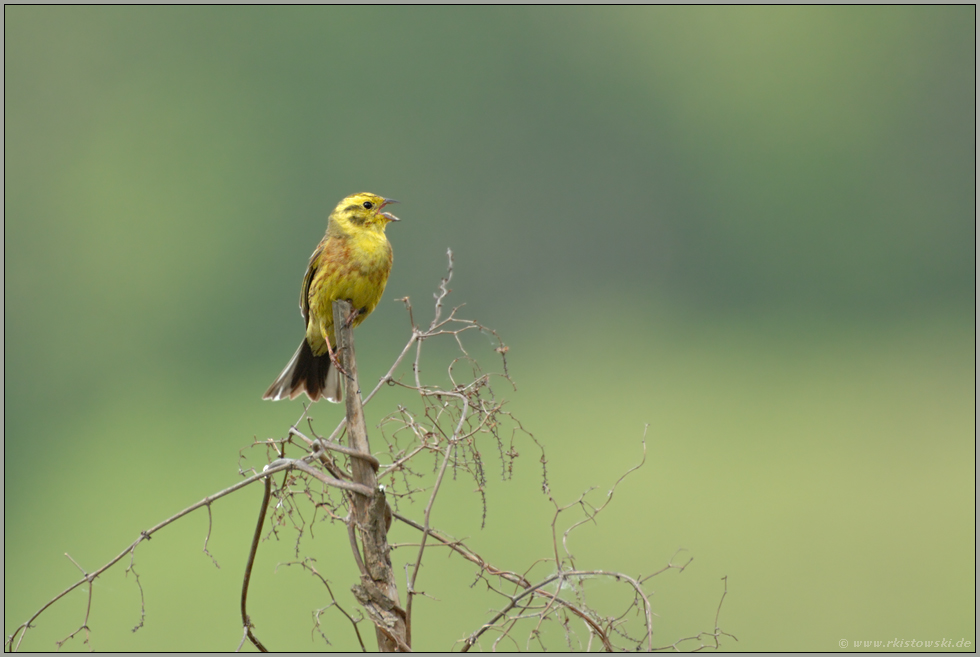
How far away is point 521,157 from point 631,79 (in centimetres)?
826

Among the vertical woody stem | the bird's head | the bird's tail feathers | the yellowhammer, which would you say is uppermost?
the bird's head

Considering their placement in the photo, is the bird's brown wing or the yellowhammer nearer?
the yellowhammer

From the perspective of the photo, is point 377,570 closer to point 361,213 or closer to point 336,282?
point 336,282

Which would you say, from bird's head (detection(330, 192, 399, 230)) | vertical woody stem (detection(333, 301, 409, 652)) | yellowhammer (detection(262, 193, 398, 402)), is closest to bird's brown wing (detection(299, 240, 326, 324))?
yellowhammer (detection(262, 193, 398, 402))

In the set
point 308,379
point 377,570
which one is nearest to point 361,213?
point 308,379

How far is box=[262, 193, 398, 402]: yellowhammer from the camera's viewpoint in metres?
5.18

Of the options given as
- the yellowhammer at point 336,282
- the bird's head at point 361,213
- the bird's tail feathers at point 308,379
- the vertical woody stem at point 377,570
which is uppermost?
the bird's head at point 361,213

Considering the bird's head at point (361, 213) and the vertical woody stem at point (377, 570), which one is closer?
the vertical woody stem at point (377, 570)

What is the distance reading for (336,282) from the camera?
516 centimetres

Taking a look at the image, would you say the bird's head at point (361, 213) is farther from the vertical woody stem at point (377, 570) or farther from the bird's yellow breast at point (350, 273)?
the vertical woody stem at point (377, 570)

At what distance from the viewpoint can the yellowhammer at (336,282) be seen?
5.18 meters

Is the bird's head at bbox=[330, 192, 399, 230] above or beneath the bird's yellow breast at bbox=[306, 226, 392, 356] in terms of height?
above

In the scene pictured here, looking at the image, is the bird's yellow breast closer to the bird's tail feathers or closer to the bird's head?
the bird's head

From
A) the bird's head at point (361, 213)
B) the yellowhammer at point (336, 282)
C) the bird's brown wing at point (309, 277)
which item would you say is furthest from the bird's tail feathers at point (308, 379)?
the bird's head at point (361, 213)
